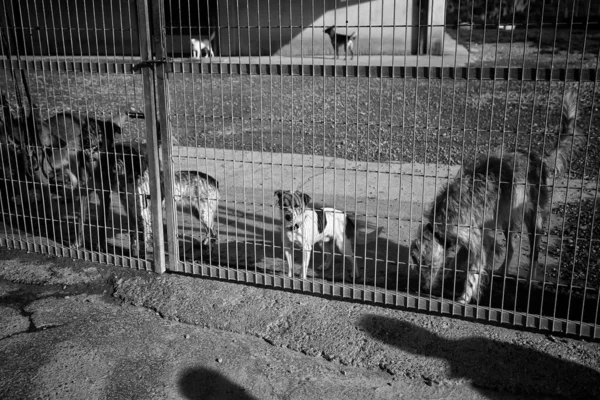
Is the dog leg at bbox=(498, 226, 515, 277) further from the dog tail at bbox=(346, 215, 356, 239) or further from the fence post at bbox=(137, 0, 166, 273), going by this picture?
the fence post at bbox=(137, 0, 166, 273)

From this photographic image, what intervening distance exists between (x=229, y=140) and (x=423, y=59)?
40.5 feet

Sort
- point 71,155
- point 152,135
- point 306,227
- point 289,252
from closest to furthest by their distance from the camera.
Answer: point 152,135
point 306,227
point 289,252
point 71,155

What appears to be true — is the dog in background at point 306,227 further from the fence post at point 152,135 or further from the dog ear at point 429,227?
the fence post at point 152,135

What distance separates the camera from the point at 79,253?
20.7ft

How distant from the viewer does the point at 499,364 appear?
439 centimetres

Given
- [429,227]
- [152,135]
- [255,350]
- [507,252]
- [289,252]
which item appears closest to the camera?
[255,350]

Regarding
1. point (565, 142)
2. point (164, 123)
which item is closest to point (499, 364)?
point (565, 142)

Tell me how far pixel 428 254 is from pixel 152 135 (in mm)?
2747

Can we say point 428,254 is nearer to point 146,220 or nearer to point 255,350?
point 255,350

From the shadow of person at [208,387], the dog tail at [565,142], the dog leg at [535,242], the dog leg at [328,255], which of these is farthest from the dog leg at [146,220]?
the dog tail at [565,142]

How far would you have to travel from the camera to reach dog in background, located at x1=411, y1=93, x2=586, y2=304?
5.29 m

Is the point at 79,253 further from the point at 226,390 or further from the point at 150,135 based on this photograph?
the point at 226,390

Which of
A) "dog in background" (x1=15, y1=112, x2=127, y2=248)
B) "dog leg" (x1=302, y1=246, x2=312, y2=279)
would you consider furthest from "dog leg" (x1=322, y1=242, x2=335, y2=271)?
"dog in background" (x1=15, y1=112, x2=127, y2=248)

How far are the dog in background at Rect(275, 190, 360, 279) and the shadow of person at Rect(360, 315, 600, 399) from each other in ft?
2.93
